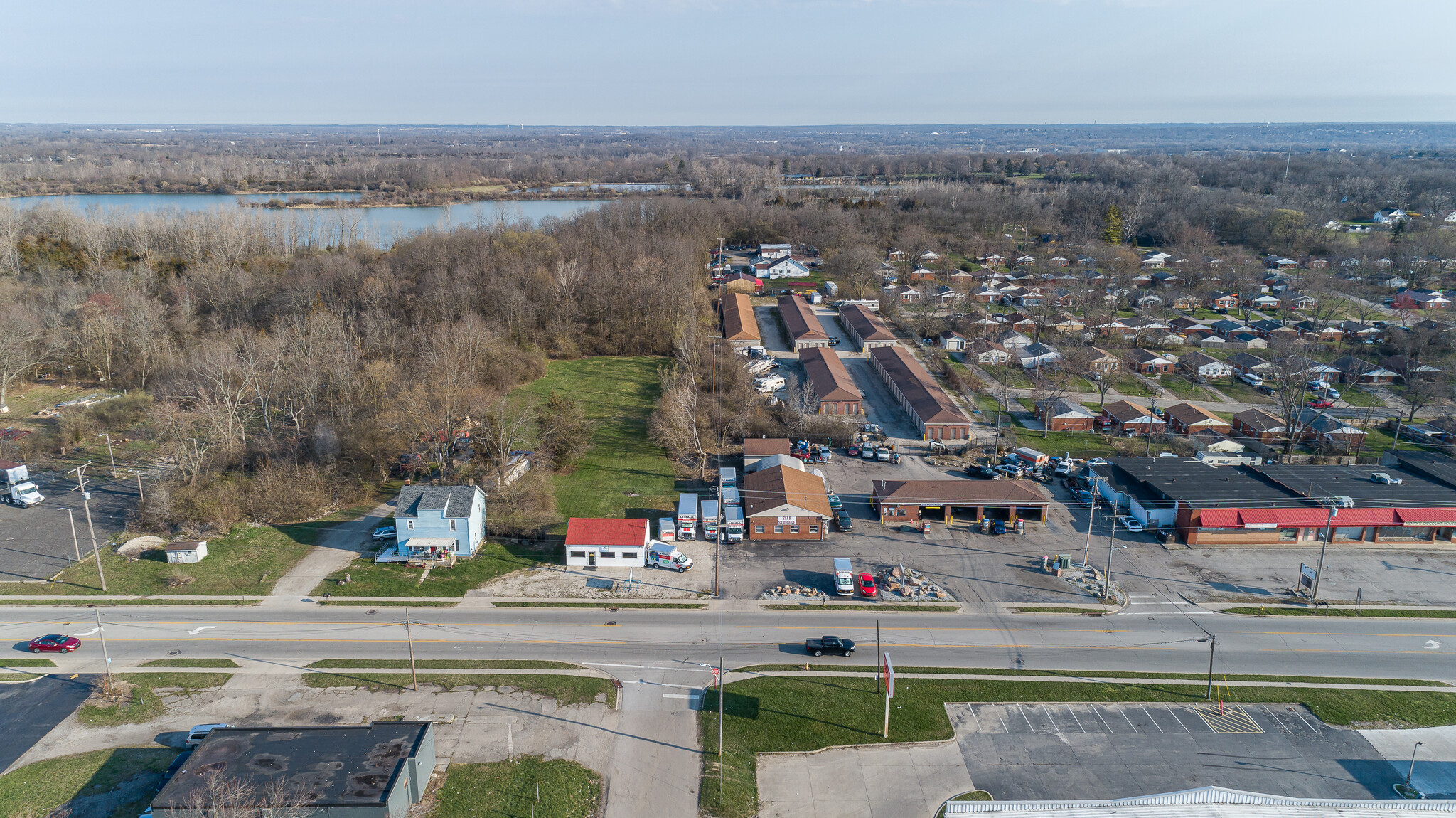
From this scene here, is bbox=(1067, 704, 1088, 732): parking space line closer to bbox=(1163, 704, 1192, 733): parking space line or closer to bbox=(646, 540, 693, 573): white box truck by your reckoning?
bbox=(1163, 704, 1192, 733): parking space line

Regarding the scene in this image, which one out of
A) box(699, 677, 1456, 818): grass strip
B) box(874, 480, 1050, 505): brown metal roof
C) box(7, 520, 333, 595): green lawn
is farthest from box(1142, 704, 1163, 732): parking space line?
box(7, 520, 333, 595): green lawn

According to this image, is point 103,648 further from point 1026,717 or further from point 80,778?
point 1026,717

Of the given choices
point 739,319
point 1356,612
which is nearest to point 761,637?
point 1356,612

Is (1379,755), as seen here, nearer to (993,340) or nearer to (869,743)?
(869,743)

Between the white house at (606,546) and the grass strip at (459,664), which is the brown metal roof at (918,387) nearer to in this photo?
the white house at (606,546)

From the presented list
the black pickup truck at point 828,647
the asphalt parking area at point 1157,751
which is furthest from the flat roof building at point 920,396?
the asphalt parking area at point 1157,751

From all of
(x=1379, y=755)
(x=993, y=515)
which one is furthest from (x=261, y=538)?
(x=1379, y=755)
